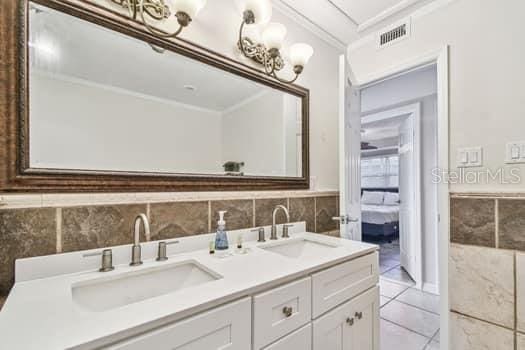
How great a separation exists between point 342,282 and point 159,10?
151 centimetres

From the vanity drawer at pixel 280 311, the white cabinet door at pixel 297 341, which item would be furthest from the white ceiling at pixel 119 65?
the white cabinet door at pixel 297 341

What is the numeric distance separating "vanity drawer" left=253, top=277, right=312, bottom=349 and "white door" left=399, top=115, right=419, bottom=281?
7.81 feet

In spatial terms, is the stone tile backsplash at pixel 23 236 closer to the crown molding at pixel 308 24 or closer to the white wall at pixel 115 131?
the white wall at pixel 115 131

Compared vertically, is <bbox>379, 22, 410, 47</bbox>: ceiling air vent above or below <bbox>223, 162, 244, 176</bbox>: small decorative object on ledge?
above

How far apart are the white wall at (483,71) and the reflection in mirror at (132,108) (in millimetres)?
1202

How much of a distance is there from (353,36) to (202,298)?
7.37 ft

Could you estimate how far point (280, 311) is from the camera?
871 millimetres

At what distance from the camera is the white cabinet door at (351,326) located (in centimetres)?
102

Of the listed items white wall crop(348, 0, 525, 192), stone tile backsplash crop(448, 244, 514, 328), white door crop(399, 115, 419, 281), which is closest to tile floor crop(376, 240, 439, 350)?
white door crop(399, 115, 419, 281)

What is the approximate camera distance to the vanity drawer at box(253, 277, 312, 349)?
0.80 metres

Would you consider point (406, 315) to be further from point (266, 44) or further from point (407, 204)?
point (266, 44)

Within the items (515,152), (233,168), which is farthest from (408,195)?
(233,168)

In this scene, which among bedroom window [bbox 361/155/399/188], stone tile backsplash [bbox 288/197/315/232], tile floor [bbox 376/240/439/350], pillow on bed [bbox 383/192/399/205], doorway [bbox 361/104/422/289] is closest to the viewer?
stone tile backsplash [bbox 288/197/315/232]

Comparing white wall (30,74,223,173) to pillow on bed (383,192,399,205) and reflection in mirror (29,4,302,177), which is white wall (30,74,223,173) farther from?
pillow on bed (383,192,399,205)
